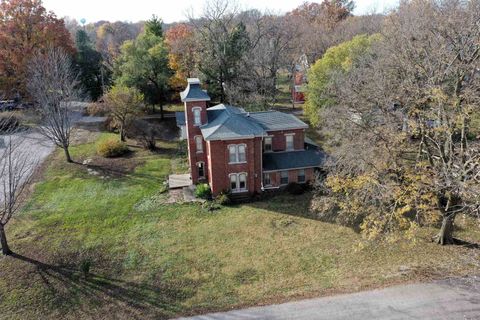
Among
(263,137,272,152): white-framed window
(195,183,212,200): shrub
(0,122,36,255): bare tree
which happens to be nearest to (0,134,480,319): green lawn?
(0,122,36,255): bare tree

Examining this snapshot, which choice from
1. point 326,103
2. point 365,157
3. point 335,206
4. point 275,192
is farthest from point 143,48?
point 365,157

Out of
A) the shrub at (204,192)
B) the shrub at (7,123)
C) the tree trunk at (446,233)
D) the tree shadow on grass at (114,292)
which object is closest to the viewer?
the tree shadow on grass at (114,292)

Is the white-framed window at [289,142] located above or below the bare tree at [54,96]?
below

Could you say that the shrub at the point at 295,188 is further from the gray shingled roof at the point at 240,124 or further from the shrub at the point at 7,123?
the shrub at the point at 7,123

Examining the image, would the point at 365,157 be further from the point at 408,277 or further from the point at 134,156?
the point at 134,156

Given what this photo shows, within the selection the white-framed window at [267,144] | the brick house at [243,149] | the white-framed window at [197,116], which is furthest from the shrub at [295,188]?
the white-framed window at [197,116]
